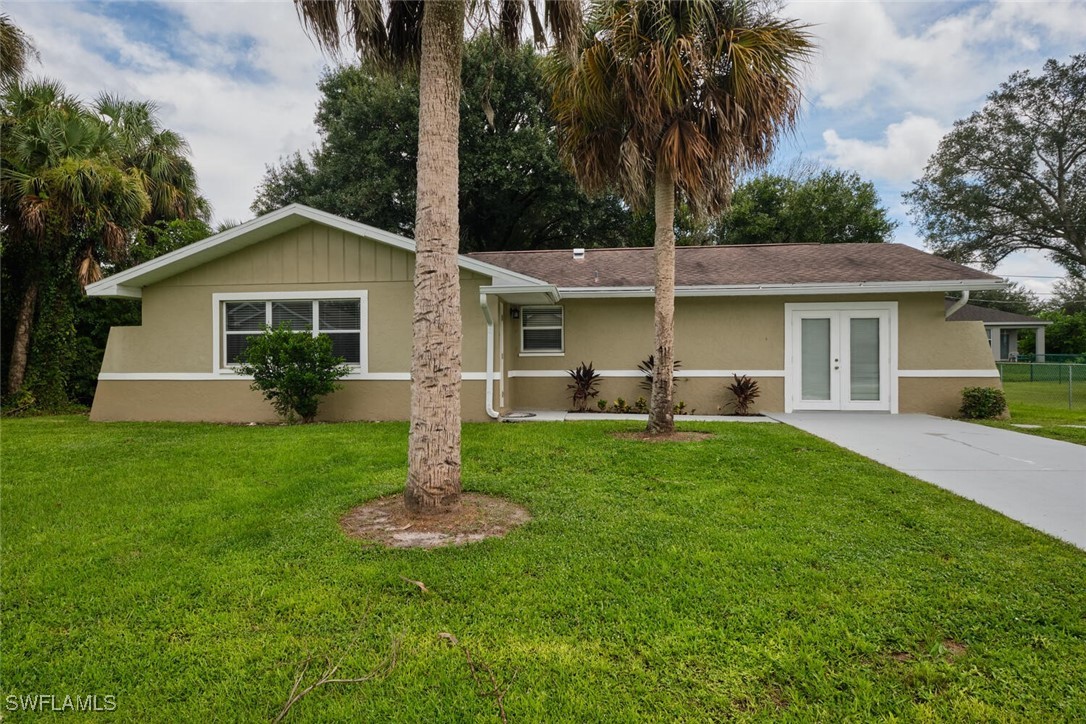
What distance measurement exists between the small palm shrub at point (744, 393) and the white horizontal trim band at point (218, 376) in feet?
16.3

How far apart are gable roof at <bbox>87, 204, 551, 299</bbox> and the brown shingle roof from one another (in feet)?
7.40

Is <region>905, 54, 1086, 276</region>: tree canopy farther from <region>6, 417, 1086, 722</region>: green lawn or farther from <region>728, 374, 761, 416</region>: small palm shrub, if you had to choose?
<region>6, 417, 1086, 722</region>: green lawn

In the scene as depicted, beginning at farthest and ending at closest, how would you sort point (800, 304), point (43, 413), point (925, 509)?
point (43, 413) < point (800, 304) < point (925, 509)

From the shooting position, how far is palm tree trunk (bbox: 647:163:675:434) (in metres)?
7.62

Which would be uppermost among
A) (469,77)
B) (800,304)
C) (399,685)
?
(469,77)

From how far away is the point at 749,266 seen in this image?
11.9m

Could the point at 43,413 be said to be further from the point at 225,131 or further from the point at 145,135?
the point at 225,131

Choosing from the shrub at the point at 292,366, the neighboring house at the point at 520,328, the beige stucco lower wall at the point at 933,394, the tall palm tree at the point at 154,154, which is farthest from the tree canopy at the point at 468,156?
the shrub at the point at 292,366

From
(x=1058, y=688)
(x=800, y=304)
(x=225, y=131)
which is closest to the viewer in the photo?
(x=1058, y=688)

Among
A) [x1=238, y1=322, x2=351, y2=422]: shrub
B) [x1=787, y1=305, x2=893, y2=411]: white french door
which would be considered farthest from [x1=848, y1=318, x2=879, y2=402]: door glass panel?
[x1=238, y1=322, x2=351, y2=422]: shrub

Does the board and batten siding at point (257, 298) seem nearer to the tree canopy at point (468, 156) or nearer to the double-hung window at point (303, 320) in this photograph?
the double-hung window at point (303, 320)

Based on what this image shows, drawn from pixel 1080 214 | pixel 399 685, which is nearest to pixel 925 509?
pixel 399 685

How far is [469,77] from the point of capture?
61.7ft

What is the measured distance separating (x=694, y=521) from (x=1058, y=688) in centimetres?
215
